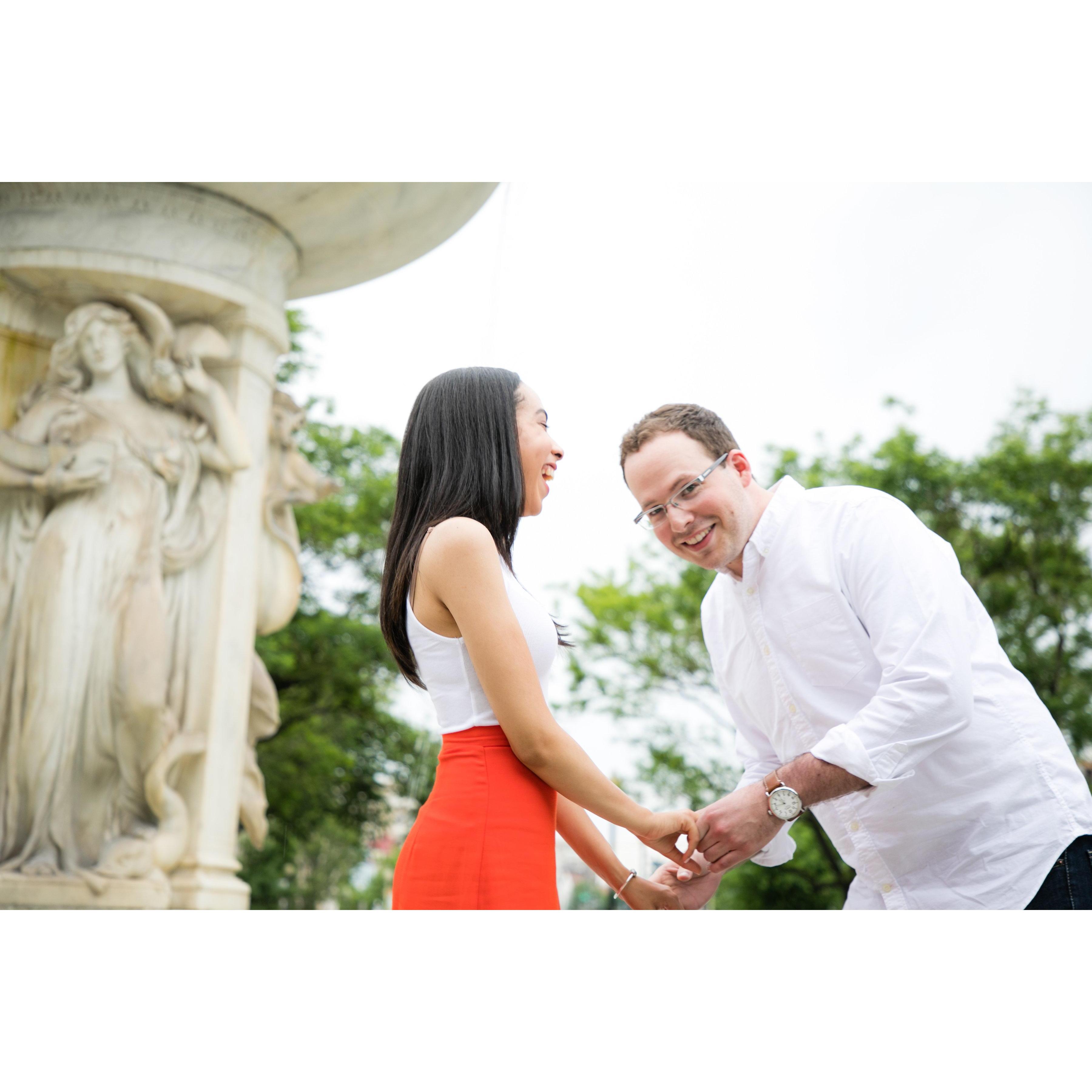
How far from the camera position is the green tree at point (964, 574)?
49.4ft

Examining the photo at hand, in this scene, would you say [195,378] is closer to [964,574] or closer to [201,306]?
[201,306]

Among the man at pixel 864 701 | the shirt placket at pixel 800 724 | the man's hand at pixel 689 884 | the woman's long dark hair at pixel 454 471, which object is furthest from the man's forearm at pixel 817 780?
the woman's long dark hair at pixel 454 471

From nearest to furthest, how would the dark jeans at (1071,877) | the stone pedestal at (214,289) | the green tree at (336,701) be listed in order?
1. the dark jeans at (1071,877)
2. the stone pedestal at (214,289)
3. the green tree at (336,701)

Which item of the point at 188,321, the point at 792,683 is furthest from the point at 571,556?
the point at 792,683

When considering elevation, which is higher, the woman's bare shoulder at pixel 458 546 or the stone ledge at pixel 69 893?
the woman's bare shoulder at pixel 458 546

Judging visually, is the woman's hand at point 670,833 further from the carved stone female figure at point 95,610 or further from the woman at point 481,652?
the carved stone female figure at point 95,610

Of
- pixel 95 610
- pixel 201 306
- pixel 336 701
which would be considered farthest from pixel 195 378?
pixel 336 701

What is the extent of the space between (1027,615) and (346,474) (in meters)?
10.8

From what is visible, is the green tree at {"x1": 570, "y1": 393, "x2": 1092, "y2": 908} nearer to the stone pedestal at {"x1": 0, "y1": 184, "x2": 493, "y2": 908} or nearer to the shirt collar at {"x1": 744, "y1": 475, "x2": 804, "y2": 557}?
the stone pedestal at {"x1": 0, "y1": 184, "x2": 493, "y2": 908}

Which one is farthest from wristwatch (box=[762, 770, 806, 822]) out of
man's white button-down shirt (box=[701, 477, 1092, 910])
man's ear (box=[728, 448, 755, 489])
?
man's ear (box=[728, 448, 755, 489])

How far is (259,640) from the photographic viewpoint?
16.2m

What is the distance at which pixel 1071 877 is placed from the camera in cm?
257

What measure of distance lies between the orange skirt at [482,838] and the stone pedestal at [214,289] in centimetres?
393

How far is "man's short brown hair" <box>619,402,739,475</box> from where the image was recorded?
3.10 metres
